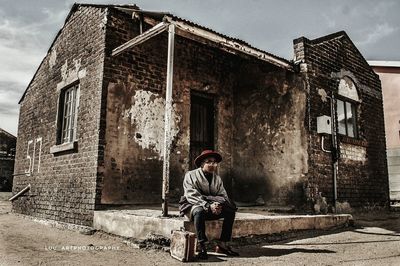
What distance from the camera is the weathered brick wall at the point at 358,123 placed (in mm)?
7918

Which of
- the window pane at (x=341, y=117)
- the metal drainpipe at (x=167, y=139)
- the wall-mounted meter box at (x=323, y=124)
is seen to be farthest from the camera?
the window pane at (x=341, y=117)

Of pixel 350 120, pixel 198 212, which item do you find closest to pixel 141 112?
pixel 198 212

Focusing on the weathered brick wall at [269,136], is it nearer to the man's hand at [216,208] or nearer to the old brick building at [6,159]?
the man's hand at [216,208]

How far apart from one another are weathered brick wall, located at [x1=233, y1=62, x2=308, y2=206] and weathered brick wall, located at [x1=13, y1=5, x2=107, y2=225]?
3761mm

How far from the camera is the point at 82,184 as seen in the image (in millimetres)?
6684

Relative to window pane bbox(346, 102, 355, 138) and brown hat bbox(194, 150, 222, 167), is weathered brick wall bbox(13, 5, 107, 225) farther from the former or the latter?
window pane bbox(346, 102, 355, 138)

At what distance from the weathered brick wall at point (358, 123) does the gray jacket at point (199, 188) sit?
3.60 m

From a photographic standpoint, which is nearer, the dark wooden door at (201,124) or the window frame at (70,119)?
the window frame at (70,119)

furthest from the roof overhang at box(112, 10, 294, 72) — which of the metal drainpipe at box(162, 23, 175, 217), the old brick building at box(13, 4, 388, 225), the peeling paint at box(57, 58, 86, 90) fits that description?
the peeling paint at box(57, 58, 86, 90)

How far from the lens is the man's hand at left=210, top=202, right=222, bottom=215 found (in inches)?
163

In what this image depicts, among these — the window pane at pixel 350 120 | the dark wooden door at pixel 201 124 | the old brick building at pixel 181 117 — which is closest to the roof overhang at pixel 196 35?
the old brick building at pixel 181 117

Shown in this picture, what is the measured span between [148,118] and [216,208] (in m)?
3.56

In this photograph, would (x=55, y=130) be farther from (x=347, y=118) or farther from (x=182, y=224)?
(x=347, y=118)

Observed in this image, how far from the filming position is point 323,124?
25.7 ft
